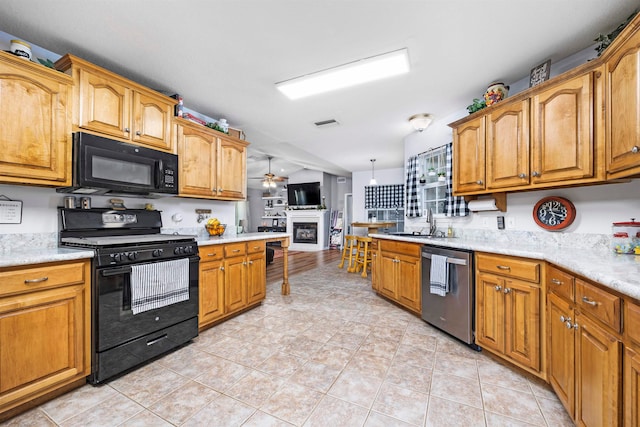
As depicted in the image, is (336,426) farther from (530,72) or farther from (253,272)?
(530,72)

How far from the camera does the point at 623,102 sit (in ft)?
4.66

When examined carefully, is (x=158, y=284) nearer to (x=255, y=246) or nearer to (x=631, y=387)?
(x=255, y=246)

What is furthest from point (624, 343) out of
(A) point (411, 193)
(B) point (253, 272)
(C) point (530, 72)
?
(A) point (411, 193)

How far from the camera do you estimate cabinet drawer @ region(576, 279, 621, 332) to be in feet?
3.36

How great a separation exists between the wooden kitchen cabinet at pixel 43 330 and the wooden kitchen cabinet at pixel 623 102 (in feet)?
10.6

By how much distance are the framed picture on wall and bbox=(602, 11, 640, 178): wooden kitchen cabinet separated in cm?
48

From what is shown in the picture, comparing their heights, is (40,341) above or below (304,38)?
below

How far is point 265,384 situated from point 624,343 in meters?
1.79

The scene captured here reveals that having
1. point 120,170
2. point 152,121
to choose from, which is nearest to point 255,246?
point 120,170

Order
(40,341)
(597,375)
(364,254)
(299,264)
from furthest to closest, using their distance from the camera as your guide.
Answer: (299,264), (364,254), (40,341), (597,375)

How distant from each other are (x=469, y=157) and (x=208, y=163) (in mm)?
2723

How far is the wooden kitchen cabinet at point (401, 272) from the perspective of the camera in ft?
9.14

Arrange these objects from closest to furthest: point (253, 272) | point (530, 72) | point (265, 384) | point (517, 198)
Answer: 1. point (265, 384)
2. point (530, 72)
3. point (517, 198)
4. point (253, 272)

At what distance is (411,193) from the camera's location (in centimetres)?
404
